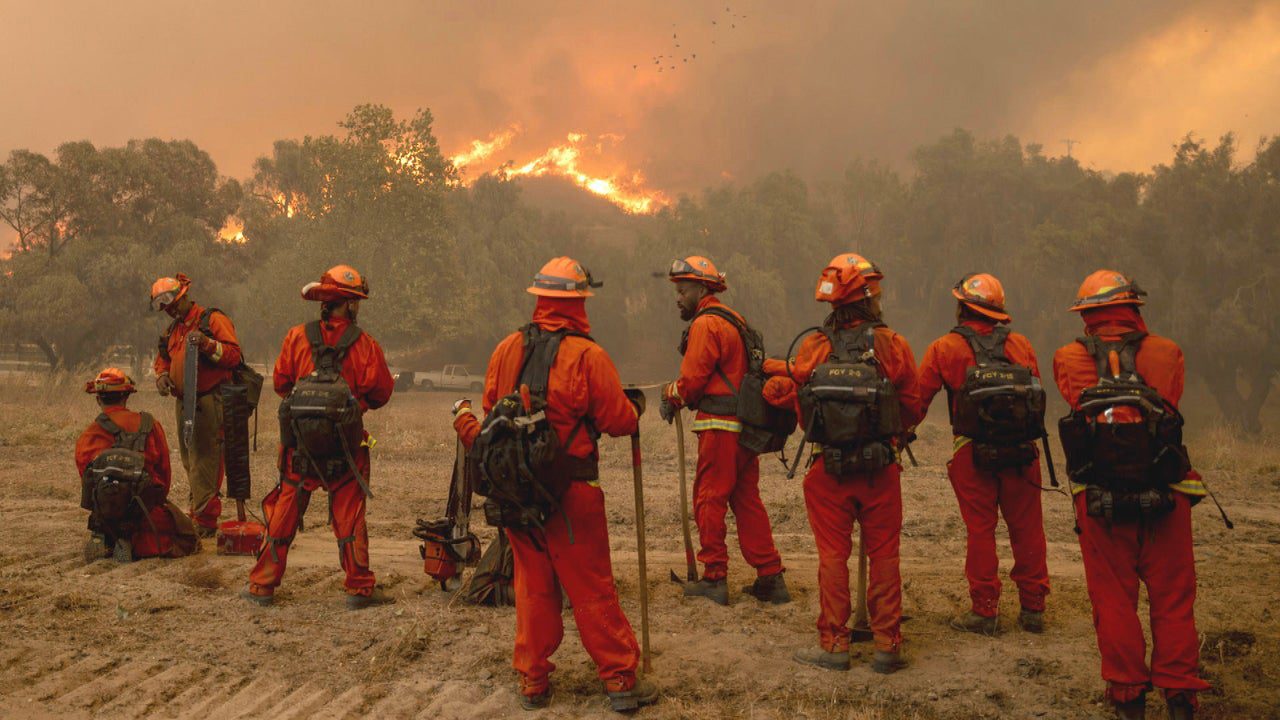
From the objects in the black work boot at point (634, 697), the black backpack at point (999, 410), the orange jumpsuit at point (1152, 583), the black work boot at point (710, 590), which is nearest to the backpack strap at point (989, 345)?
the black backpack at point (999, 410)

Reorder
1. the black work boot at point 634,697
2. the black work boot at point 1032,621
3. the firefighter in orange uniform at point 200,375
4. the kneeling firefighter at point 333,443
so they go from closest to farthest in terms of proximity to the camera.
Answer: the black work boot at point 634,697 < the black work boot at point 1032,621 < the kneeling firefighter at point 333,443 < the firefighter in orange uniform at point 200,375

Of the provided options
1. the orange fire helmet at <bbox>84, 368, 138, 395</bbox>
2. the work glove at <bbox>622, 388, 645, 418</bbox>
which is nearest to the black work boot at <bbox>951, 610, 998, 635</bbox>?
the work glove at <bbox>622, 388, 645, 418</bbox>

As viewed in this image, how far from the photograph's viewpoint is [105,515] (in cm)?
776

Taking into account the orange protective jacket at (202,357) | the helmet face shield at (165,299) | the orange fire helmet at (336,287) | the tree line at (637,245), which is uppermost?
the tree line at (637,245)

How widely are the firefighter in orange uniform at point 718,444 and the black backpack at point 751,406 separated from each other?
1 centimetres

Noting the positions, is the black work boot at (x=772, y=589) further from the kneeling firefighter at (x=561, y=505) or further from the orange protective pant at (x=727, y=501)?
the kneeling firefighter at (x=561, y=505)

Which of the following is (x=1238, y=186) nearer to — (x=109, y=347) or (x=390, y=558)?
(x=390, y=558)

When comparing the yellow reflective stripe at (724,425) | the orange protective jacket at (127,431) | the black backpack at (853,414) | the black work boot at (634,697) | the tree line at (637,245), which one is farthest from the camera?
the tree line at (637,245)

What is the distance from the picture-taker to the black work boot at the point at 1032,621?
6.20m

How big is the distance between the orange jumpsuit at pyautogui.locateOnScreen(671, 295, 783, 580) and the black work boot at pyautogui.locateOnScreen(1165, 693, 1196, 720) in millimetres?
2730

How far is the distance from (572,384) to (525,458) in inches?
19.6

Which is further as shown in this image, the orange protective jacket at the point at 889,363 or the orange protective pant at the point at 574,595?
the orange protective jacket at the point at 889,363

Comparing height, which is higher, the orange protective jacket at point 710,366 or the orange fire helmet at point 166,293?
the orange fire helmet at point 166,293

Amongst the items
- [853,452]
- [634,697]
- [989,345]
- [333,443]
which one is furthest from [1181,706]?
[333,443]
